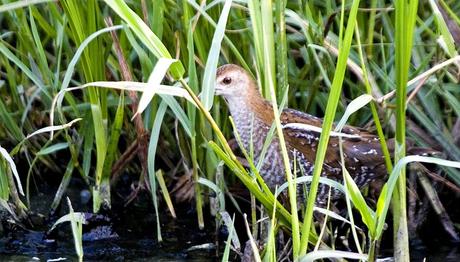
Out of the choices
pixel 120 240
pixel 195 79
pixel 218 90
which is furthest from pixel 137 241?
pixel 195 79

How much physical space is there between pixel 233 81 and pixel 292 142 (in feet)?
1.16

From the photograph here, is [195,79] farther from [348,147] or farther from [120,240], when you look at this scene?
[120,240]

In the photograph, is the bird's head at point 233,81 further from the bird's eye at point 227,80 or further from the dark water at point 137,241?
the dark water at point 137,241

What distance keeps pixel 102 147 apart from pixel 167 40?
0.56 meters

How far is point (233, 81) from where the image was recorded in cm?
399

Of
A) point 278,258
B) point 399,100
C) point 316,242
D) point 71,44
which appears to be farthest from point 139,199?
point 399,100

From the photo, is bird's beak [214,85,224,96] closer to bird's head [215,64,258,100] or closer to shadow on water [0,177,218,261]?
bird's head [215,64,258,100]

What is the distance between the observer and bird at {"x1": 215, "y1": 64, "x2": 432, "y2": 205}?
13.0 feet

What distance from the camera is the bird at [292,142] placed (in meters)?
3.95

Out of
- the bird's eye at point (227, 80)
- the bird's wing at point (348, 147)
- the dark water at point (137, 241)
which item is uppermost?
the bird's eye at point (227, 80)

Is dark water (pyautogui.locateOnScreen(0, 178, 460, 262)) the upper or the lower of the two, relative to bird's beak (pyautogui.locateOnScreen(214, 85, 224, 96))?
lower

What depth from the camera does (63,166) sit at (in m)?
4.95

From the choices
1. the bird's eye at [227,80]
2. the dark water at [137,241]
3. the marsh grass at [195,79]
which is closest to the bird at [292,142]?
the bird's eye at [227,80]

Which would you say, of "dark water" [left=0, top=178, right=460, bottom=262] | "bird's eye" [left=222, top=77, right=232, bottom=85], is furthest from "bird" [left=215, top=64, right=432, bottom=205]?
"dark water" [left=0, top=178, right=460, bottom=262]
